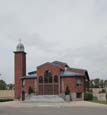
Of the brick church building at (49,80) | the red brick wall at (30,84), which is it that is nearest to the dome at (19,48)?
the brick church building at (49,80)

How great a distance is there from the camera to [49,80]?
7381 cm

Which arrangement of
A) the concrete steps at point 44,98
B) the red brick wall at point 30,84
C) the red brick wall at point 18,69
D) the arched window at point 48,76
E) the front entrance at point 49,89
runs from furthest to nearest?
the red brick wall at point 18,69 < the red brick wall at point 30,84 < the arched window at point 48,76 < the front entrance at point 49,89 < the concrete steps at point 44,98

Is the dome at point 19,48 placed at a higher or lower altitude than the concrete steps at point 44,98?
higher

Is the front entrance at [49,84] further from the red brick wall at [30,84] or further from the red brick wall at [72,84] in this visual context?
the red brick wall at [72,84]

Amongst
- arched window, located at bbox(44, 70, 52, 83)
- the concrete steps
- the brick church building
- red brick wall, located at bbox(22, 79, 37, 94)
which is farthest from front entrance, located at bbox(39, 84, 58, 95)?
the concrete steps

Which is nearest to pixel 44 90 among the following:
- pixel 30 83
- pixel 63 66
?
pixel 30 83

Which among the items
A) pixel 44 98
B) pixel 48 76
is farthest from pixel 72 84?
pixel 44 98

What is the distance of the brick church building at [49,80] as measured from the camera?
72375 millimetres

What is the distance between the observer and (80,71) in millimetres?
77438

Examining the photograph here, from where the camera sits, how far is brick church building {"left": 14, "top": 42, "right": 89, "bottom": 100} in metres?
72.4

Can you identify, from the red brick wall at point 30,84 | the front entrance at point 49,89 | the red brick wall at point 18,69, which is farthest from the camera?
the red brick wall at point 18,69

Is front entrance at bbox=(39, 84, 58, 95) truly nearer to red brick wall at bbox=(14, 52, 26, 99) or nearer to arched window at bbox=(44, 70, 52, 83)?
arched window at bbox=(44, 70, 52, 83)

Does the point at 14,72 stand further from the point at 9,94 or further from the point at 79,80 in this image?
the point at 9,94

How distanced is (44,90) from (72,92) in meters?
6.18
